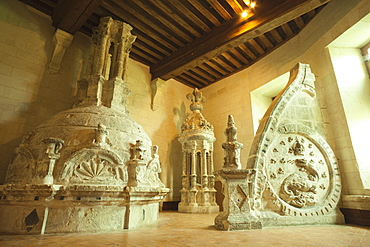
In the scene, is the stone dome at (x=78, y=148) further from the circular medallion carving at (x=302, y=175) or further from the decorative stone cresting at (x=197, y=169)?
the decorative stone cresting at (x=197, y=169)

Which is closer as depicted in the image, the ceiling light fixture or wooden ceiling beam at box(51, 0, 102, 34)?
wooden ceiling beam at box(51, 0, 102, 34)

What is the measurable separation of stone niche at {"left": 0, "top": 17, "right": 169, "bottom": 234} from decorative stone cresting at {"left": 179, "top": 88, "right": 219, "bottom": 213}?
86.8 inches

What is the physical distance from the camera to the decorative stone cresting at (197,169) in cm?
593

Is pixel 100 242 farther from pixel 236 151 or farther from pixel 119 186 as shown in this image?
pixel 236 151

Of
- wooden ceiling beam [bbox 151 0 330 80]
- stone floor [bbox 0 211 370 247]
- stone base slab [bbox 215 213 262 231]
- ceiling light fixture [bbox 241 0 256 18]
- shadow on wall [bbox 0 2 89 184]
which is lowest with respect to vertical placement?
stone floor [bbox 0 211 370 247]

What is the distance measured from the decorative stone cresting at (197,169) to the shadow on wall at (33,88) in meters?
3.43

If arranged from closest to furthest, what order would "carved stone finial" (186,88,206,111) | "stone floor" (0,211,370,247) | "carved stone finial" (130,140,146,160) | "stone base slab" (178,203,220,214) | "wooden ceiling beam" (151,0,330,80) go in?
"stone floor" (0,211,370,247), "carved stone finial" (130,140,146,160), "wooden ceiling beam" (151,0,330,80), "stone base slab" (178,203,220,214), "carved stone finial" (186,88,206,111)

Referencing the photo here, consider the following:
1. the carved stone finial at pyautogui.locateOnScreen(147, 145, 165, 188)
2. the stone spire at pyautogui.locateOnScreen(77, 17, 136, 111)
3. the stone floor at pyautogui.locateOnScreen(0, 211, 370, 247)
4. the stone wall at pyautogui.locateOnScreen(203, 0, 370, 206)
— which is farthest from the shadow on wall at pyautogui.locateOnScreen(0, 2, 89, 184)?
the stone wall at pyautogui.locateOnScreen(203, 0, 370, 206)

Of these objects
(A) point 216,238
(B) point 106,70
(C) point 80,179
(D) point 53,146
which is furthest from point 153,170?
(B) point 106,70

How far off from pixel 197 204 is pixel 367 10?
18.4ft

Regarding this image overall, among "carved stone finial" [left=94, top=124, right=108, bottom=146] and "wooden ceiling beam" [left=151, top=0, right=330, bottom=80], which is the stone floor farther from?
"wooden ceiling beam" [left=151, top=0, right=330, bottom=80]

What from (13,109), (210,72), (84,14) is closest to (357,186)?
(210,72)

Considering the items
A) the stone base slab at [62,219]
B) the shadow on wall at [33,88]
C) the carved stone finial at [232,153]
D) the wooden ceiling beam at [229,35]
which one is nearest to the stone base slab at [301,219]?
the carved stone finial at [232,153]

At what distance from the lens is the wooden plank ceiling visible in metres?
4.64
